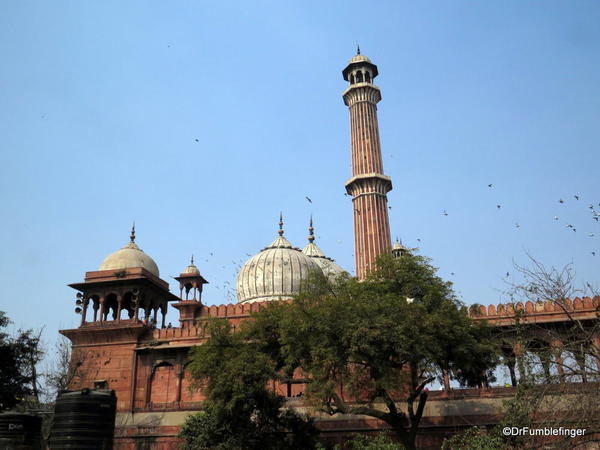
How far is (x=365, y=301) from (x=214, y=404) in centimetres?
533

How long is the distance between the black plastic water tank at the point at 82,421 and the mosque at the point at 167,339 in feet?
20.6

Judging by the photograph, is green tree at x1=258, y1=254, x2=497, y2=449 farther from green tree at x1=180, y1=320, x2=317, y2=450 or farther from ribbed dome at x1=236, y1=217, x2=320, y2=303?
ribbed dome at x1=236, y1=217, x2=320, y2=303

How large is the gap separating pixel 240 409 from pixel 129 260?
1298 cm

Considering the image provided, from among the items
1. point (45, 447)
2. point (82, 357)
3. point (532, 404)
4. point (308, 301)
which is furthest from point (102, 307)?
point (532, 404)

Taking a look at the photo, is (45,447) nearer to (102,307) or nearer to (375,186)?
(102,307)

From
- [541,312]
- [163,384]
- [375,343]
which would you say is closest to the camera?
[375,343]

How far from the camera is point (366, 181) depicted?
36.5m

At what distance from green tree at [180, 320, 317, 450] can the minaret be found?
16.8 metres

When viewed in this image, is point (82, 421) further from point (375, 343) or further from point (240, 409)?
point (375, 343)

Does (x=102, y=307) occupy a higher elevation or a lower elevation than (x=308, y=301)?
higher

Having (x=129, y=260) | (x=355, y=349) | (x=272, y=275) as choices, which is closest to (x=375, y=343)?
(x=355, y=349)

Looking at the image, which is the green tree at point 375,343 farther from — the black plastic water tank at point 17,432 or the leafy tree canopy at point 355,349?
the black plastic water tank at point 17,432

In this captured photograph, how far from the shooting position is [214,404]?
18.0m

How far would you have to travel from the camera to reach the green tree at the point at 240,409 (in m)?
17.5
